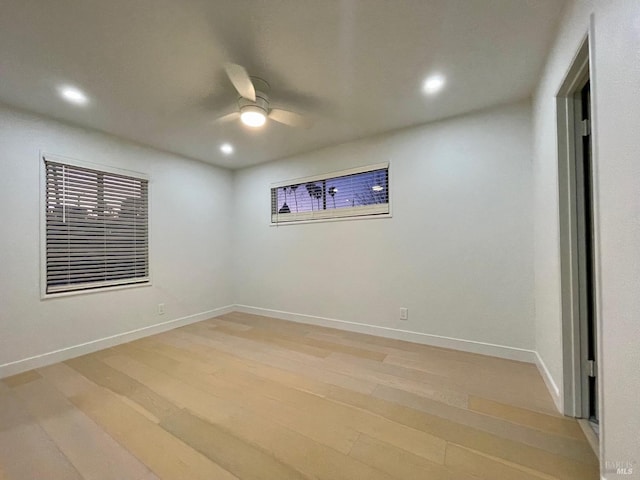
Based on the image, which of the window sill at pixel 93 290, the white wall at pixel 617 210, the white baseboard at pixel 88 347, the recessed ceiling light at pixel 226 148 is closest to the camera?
the white wall at pixel 617 210

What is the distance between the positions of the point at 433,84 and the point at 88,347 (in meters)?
4.30

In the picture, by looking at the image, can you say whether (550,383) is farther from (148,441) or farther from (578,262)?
(148,441)

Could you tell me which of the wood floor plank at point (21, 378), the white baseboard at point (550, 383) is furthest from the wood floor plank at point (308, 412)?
the wood floor plank at point (21, 378)

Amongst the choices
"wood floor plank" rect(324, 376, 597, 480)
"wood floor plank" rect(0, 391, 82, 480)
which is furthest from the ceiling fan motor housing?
"wood floor plank" rect(0, 391, 82, 480)

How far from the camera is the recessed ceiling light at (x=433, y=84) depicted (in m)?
2.05

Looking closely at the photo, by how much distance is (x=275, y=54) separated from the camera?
1781 mm

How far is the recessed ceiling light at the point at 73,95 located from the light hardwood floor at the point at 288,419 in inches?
96.8

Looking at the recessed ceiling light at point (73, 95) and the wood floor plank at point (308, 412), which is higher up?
the recessed ceiling light at point (73, 95)

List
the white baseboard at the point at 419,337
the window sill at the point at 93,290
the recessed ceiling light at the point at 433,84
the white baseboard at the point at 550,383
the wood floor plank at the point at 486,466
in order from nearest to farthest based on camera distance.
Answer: the wood floor plank at the point at 486,466
the white baseboard at the point at 550,383
the recessed ceiling light at the point at 433,84
the white baseboard at the point at 419,337
the window sill at the point at 93,290

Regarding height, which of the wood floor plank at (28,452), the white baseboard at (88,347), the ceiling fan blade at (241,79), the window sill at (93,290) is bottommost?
the wood floor plank at (28,452)

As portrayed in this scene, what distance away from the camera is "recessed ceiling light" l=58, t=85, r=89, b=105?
2131 mm

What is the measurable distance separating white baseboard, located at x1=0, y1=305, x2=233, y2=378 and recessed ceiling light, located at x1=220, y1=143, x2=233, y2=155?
2.45 m

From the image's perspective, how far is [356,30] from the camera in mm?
1594

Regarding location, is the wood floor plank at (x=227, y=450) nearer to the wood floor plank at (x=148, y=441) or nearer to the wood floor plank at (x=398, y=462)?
the wood floor plank at (x=148, y=441)
